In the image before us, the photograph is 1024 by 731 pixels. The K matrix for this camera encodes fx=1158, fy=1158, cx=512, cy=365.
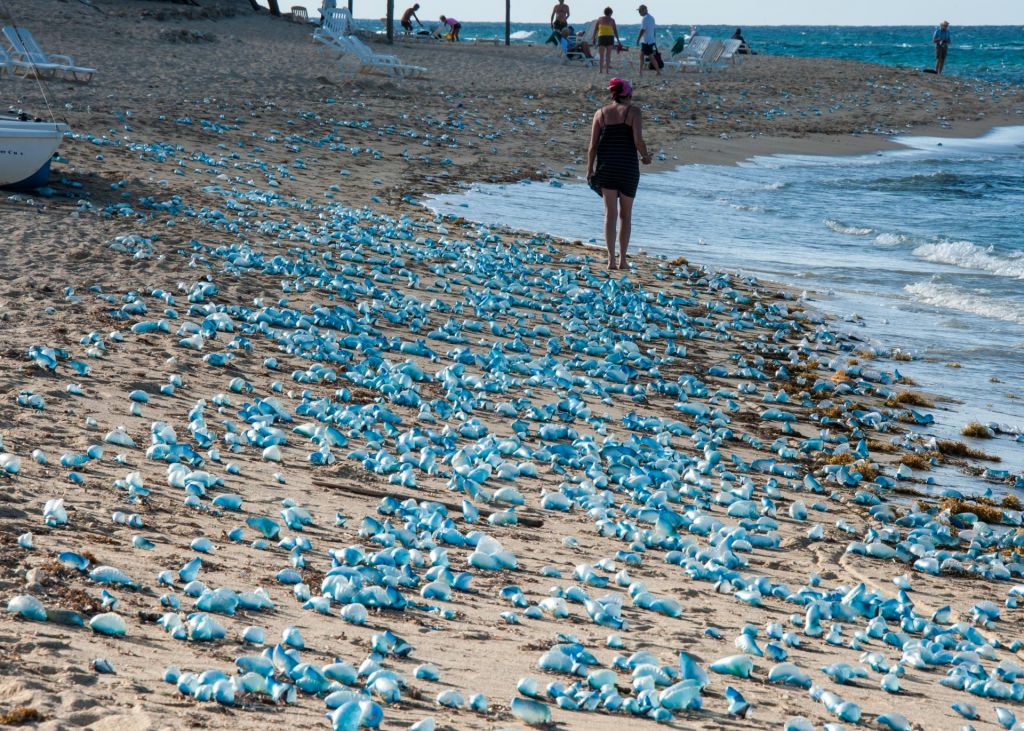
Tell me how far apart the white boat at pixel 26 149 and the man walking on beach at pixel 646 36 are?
2063cm

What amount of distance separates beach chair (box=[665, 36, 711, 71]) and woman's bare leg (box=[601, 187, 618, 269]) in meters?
23.6

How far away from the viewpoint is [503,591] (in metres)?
4.07

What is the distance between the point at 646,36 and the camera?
95.9ft


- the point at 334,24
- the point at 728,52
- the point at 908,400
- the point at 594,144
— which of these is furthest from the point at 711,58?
the point at 908,400

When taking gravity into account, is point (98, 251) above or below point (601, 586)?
above

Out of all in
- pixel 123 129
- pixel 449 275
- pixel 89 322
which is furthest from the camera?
pixel 123 129

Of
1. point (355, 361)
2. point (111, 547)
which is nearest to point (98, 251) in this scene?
point (355, 361)

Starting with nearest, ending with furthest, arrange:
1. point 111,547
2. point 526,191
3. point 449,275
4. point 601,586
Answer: point 111,547 < point 601,586 < point 449,275 < point 526,191

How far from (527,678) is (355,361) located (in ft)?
12.5

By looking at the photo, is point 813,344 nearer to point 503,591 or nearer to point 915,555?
point 915,555

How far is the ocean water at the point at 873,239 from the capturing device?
896cm

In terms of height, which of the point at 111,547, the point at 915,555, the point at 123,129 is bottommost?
the point at 915,555

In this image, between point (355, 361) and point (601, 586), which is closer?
point (601, 586)

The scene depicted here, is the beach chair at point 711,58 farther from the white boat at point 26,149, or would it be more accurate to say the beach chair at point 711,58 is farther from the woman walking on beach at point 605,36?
the white boat at point 26,149
